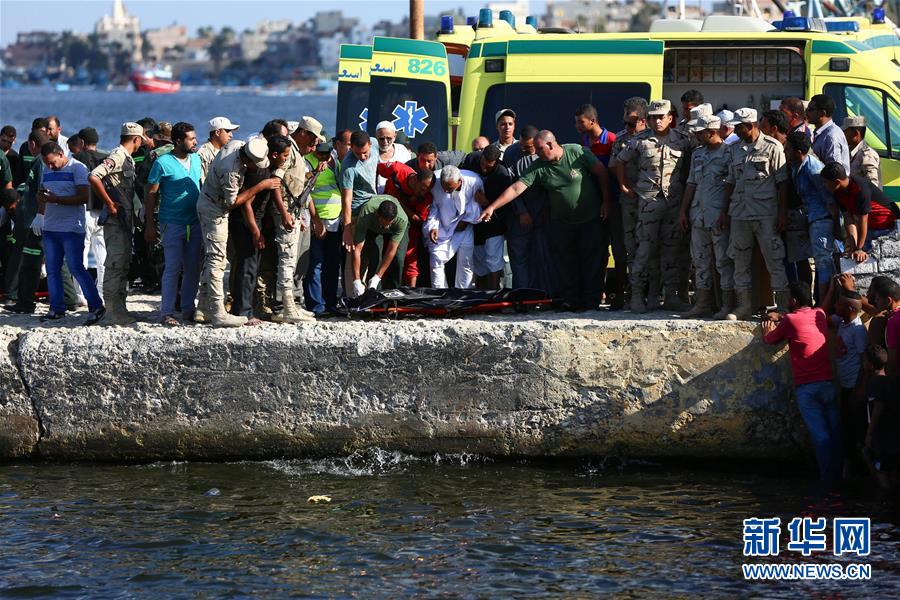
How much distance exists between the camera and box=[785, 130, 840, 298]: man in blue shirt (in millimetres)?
9820

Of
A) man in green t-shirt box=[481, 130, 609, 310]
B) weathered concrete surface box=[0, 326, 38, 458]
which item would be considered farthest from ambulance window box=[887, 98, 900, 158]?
weathered concrete surface box=[0, 326, 38, 458]

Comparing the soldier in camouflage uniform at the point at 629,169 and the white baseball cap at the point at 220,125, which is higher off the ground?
the white baseball cap at the point at 220,125

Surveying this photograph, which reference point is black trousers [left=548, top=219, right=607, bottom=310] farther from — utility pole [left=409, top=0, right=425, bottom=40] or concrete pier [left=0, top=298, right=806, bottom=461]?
utility pole [left=409, top=0, right=425, bottom=40]

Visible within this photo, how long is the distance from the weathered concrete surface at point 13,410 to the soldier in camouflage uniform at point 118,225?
76cm

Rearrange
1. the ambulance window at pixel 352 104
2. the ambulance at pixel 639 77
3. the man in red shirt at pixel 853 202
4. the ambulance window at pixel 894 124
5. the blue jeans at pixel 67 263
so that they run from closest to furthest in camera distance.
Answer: the man in red shirt at pixel 853 202 → the blue jeans at pixel 67 263 → the ambulance window at pixel 894 124 → the ambulance at pixel 639 77 → the ambulance window at pixel 352 104

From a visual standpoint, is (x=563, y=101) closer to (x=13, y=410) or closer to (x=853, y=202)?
(x=853, y=202)

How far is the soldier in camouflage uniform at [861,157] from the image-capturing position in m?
10.4

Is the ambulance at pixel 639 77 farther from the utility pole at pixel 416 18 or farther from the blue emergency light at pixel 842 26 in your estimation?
the utility pole at pixel 416 18

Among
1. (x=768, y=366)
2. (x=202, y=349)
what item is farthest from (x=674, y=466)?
(x=202, y=349)

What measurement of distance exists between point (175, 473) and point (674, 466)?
136 inches

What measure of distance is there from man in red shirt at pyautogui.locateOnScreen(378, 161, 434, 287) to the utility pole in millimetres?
6404

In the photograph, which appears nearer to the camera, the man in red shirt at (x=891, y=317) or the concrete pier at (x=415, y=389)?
the man in red shirt at (x=891, y=317)

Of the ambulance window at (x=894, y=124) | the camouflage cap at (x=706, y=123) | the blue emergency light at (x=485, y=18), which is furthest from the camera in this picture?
the blue emergency light at (x=485, y=18)

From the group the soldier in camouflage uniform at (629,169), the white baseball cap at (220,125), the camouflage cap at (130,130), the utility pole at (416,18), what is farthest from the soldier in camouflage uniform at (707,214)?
the utility pole at (416,18)
